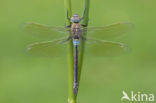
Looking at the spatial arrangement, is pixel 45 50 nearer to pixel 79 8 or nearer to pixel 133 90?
pixel 133 90

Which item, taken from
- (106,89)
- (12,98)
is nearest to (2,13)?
(12,98)

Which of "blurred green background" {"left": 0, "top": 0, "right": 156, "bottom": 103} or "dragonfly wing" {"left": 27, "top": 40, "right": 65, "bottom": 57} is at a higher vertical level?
"dragonfly wing" {"left": 27, "top": 40, "right": 65, "bottom": 57}

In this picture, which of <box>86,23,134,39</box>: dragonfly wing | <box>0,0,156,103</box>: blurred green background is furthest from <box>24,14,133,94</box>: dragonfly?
<box>0,0,156,103</box>: blurred green background

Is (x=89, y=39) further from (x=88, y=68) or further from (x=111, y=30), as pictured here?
(x=88, y=68)

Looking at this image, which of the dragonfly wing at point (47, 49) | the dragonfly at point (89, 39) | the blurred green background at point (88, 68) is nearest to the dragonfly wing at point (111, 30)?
the dragonfly at point (89, 39)

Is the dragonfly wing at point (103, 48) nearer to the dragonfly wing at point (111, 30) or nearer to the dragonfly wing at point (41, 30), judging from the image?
the dragonfly wing at point (111, 30)

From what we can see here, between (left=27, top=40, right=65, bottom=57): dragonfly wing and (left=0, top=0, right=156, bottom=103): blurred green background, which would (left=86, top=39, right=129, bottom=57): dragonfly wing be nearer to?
(left=27, top=40, right=65, bottom=57): dragonfly wing

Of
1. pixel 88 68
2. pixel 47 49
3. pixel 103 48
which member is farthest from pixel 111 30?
pixel 88 68
